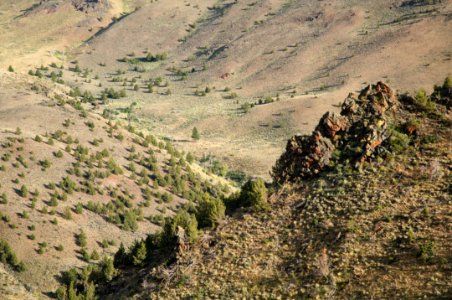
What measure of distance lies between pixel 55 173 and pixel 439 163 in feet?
128

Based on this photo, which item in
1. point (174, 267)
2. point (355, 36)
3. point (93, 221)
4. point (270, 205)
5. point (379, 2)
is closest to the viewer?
point (174, 267)

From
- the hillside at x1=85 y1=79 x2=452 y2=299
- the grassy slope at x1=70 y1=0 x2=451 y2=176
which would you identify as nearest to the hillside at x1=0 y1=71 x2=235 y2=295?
the grassy slope at x1=70 y1=0 x2=451 y2=176

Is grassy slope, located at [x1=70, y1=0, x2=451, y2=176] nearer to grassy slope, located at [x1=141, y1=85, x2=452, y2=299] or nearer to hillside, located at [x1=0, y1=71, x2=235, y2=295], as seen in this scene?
hillside, located at [x1=0, y1=71, x2=235, y2=295]

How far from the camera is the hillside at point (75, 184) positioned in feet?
130

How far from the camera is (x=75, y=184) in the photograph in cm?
4891

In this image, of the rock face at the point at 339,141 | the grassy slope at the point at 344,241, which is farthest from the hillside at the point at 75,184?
the rock face at the point at 339,141

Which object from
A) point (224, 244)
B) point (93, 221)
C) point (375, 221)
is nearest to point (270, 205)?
point (224, 244)

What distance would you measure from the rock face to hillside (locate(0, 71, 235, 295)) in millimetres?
22079

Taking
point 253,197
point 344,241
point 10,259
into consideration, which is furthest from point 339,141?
point 10,259

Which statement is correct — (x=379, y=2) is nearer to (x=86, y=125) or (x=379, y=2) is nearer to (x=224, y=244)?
(x=86, y=125)

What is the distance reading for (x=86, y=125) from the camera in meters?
63.7

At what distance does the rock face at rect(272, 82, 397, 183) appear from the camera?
23497 mm

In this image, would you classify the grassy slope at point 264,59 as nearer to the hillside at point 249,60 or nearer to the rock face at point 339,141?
the hillside at point 249,60

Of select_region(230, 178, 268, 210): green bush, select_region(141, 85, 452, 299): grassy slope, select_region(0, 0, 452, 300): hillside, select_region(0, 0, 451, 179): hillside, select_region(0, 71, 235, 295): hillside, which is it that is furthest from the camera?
select_region(0, 0, 451, 179): hillside
